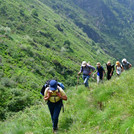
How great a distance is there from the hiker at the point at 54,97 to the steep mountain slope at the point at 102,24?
14514 cm

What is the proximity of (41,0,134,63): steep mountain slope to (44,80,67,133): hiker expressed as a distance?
145m

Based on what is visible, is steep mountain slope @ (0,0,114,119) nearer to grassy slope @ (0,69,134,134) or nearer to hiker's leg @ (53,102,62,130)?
grassy slope @ (0,69,134,134)

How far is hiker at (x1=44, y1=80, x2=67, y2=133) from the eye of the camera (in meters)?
4.82

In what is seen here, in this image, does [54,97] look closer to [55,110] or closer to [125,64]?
[55,110]

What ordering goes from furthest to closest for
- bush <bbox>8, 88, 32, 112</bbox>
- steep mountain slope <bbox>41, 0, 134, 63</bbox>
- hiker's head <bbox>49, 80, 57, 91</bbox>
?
steep mountain slope <bbox>41, 0, 134, 63</bbox> → bush <bbox>8, 88, 32, 112</bbox> → hiker's head <bbox>49, 80, 57, 91</bbox>

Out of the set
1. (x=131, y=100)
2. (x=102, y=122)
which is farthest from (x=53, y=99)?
(x=131, y=100)

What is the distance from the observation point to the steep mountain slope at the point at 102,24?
15050 centimetres

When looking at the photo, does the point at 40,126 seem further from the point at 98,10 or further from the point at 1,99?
the point at 98,10

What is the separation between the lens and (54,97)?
16.3ft

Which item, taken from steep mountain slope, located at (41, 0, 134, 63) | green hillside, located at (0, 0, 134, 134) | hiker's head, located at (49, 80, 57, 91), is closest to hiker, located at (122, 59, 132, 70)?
green hillside, located at (0, 0, 134, 134)

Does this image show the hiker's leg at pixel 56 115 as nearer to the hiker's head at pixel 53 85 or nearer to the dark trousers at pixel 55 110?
the dark trousers at pixel 55 110

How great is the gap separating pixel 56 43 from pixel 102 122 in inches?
2581

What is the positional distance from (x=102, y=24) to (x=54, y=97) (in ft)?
638

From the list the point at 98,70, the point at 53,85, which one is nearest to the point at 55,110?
the point at 53,85
